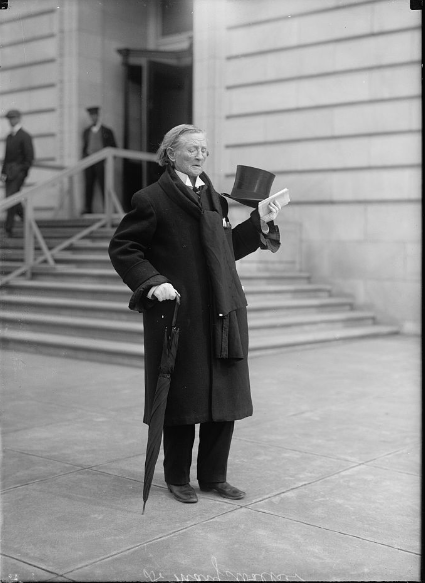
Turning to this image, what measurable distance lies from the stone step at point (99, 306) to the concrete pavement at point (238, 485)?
7.24ft

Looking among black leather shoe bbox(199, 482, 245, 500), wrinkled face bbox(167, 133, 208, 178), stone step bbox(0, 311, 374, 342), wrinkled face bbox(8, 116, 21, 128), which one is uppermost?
wrinkled face bbox(8, 116, 21, 128)

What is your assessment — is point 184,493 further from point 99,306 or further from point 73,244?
point 73,244

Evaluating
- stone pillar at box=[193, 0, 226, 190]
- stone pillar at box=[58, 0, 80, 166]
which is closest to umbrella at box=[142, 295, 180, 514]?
stone pillar at box=[193, 0, 226, 190]

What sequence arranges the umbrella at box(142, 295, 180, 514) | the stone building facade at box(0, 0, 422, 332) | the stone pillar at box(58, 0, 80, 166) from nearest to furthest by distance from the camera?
1. the umbrella at box(142, 295, 180, 514)
2. the stone building facade at box(0, 0, 422, 332)
3. the stone pillar at box(58, 0, 80, 166)

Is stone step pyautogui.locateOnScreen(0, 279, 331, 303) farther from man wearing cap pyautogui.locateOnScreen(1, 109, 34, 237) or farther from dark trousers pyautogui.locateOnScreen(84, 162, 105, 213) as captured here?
dark trousers pyautogui.locateOnScreen(84, 162, 105, 213)

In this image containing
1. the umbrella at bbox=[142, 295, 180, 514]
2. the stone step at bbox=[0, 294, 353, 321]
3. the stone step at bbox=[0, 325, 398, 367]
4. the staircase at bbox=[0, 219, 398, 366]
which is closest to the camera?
the umbrella at bbox=[142, 295, 180, 514]

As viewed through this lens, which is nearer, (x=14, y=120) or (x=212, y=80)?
(x=212, y=80)

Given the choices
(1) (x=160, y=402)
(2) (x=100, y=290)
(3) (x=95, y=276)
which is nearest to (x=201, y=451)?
(1) (x=160, y=402)

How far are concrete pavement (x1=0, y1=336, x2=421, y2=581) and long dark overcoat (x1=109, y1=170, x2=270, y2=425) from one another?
0.51 meters

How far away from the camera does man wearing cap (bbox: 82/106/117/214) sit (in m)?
15.6

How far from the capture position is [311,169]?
42.6 ft

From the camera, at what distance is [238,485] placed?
444cm

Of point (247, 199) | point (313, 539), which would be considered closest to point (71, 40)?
point (247, 199)

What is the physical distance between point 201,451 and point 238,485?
1.14 feet
